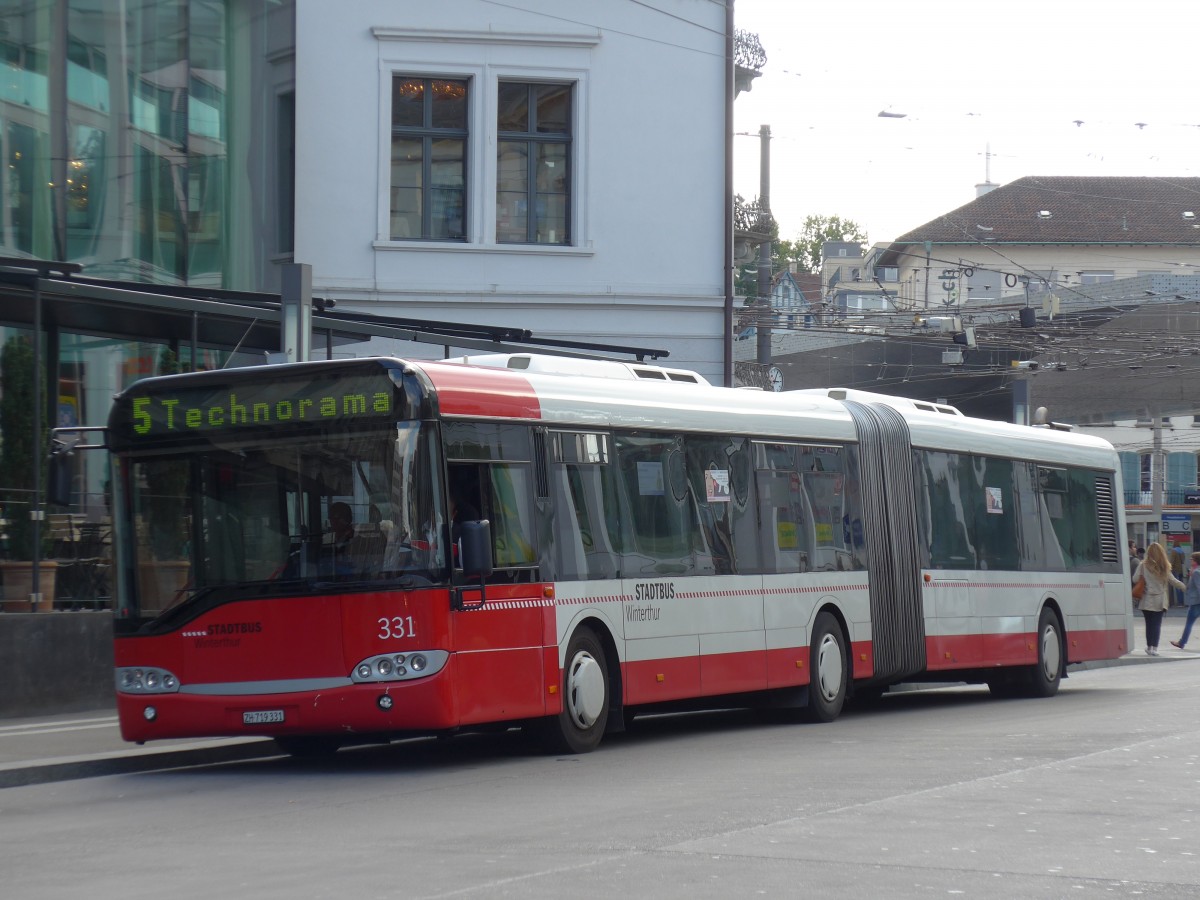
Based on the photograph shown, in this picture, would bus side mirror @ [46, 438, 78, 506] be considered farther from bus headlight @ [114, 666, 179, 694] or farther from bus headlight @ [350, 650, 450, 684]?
bus headlight @ [350, 650, 450, 684]

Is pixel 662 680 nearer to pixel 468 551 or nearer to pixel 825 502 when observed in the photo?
pixel 468 551

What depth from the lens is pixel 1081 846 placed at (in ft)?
26.5

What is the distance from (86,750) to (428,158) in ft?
47.8

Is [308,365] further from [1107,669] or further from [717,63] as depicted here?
A: [1107,669]

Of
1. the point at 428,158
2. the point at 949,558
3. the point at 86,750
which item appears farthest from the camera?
the point at 428,158

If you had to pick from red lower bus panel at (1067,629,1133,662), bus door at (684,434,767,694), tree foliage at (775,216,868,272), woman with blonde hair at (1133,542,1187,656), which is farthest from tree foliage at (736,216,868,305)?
bus door at (684,434,767,694)

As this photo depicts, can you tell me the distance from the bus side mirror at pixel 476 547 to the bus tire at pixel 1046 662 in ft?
33.3

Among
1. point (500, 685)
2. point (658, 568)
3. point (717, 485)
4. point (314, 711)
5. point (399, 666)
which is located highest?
point (717, 485)

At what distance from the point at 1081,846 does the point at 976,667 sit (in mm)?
10979

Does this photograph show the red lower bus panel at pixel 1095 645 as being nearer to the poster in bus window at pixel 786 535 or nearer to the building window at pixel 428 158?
the poster in bus window at pixel 786 535

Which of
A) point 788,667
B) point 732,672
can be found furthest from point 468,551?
point 788,667

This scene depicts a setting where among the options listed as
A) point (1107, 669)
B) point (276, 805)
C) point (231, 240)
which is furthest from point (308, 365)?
point (1107, 669)

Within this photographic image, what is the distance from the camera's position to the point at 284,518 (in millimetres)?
11891

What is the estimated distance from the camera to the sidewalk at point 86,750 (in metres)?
12.0
